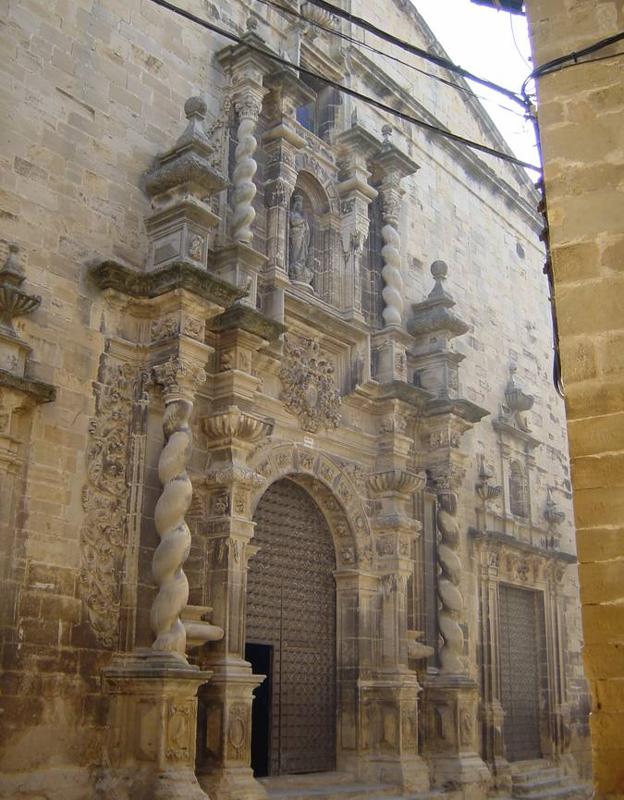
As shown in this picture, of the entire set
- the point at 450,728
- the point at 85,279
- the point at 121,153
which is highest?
the point at 121,153

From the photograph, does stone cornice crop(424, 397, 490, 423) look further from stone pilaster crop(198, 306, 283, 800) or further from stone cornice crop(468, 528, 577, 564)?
stone pilaster crop(198, 306, 283, 800)

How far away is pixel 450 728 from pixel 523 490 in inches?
194

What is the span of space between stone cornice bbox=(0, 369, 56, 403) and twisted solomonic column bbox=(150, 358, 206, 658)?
1069 mm

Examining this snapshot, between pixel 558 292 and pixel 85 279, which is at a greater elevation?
pixel 85 279

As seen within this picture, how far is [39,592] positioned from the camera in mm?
7691

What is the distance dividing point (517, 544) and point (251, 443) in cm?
595

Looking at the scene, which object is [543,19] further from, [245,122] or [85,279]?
[245,122]

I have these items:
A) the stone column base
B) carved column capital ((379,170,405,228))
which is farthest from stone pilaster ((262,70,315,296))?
the stone column base

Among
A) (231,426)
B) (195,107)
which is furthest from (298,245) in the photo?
(231,426)

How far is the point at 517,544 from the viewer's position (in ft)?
46.4

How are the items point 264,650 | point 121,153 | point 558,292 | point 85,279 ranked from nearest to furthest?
point 558,292 → point 85,279 → point 121,153 → point 264,650

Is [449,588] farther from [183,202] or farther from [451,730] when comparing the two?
[183,202]

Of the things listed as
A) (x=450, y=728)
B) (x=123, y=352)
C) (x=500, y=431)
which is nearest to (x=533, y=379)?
(x=500, y=431)

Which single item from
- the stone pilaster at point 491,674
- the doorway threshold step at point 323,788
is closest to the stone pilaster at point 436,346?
the stone pilaster at point 491,674
